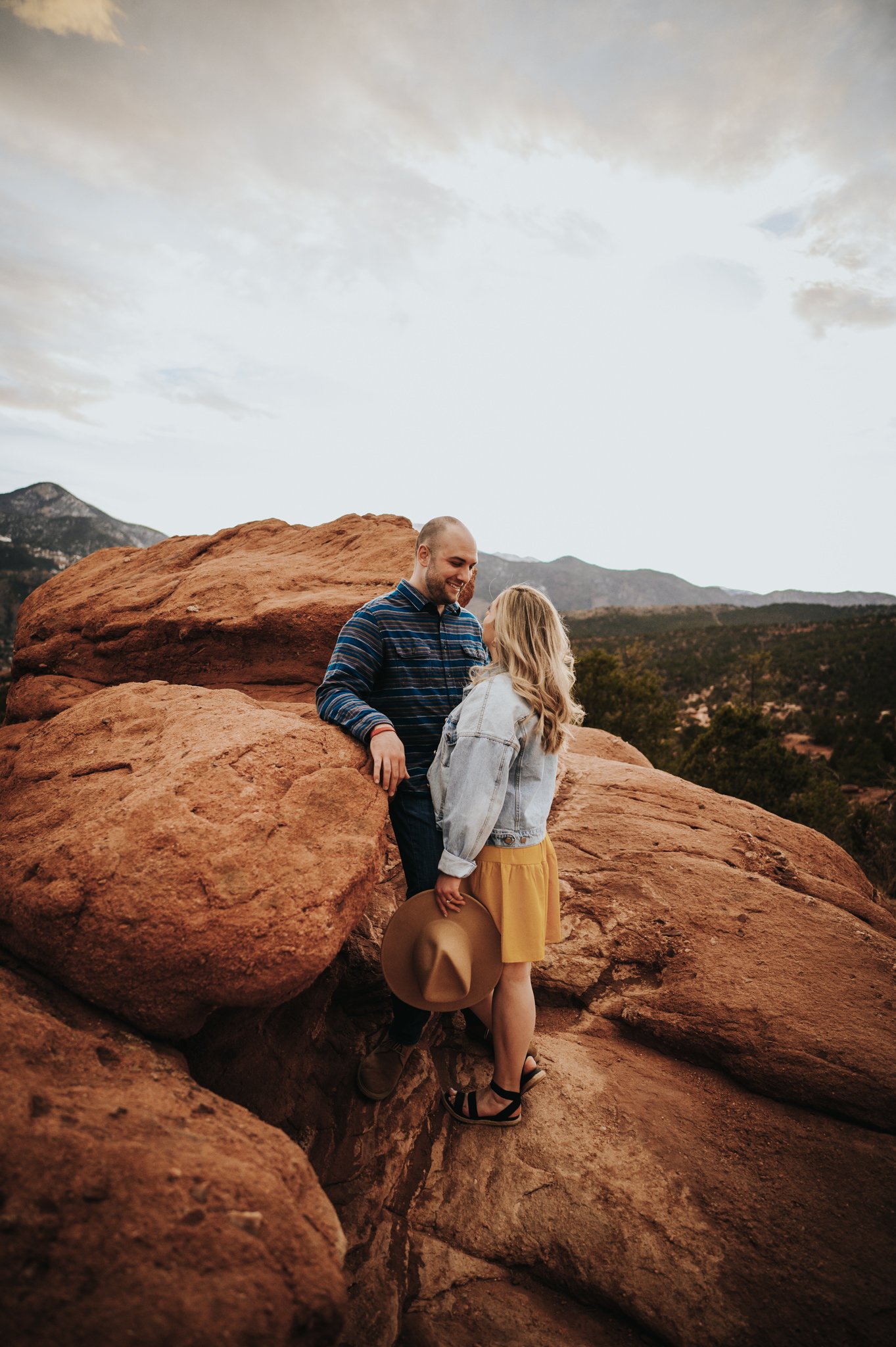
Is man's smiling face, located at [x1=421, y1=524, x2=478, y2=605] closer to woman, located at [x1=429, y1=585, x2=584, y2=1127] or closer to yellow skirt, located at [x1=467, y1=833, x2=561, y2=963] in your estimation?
woman, located at [x1=429, y1=585, x2=584, y2=1127]

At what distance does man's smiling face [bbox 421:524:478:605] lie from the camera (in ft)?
10.3

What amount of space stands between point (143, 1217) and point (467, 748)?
1.84 meters

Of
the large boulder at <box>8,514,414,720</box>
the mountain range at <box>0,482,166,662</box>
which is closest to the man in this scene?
the large boulder at <box>8,514,414,720</box>

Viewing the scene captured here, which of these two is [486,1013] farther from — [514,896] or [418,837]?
[418,837]

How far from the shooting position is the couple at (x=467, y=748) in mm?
2672

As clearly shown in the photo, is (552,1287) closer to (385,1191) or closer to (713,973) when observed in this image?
(385,1191)

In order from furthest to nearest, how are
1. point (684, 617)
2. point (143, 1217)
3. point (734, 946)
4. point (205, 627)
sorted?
point (684, 617) → point (205, 627) → point (734, 946) → point (143, 1217)

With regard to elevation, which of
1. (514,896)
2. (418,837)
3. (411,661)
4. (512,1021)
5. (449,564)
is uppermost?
(449,564)

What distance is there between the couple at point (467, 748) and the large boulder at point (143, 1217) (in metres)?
1.26

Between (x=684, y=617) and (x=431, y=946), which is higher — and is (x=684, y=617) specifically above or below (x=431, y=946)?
above

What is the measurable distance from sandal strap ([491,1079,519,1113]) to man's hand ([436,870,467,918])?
1088 millimetres

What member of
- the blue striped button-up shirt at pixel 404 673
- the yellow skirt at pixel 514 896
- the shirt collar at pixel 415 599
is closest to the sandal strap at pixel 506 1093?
the yellow skirt at pixel 514 896

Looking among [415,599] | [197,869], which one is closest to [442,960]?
[197,869]

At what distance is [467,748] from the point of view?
2.64m
